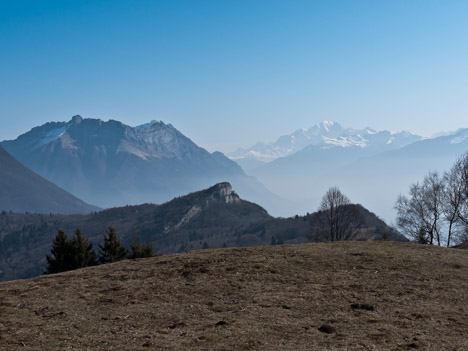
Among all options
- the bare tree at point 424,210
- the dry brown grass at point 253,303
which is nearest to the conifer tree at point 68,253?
the dry brown grass at point 253,303

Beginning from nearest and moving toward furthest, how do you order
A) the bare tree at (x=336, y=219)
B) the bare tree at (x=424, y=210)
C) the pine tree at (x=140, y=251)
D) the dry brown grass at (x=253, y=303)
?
1. the dry brown grass at (x=253, y=303)
2. the bare tree at (x=424, y=210)
3. the bare tree at (x=336, y=219)
4. the pine tree at (x=140, y=251)

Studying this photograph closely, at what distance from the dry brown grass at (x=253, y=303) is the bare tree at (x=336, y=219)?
32891mm

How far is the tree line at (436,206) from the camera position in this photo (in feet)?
200

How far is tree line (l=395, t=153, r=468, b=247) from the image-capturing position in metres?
60.9

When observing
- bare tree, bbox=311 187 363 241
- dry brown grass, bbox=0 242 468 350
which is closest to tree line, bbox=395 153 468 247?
A: bare tree, bbox=311 187 363 241

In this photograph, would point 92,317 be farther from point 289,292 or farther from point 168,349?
point 289,292

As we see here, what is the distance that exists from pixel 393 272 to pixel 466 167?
39.1m

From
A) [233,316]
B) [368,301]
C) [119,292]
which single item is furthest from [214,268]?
[368,301]

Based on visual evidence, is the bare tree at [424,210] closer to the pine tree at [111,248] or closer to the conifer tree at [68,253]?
the pine tree at [111,248]

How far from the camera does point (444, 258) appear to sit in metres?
35.4

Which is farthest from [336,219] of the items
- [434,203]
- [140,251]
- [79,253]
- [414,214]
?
[79,253]

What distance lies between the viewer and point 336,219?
235ft

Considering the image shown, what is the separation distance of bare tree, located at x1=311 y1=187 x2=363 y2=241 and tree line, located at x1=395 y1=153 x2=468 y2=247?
9601 mm

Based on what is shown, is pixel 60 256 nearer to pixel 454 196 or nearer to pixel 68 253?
pixel 68 253
